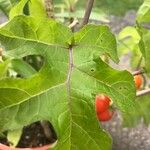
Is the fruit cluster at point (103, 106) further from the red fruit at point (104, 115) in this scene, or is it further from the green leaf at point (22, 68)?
the green leaf at point (22, 68)

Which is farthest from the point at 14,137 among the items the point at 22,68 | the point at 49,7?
the point at 49,7

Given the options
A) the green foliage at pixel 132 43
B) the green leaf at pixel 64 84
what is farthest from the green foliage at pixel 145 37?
the green foliage at pixel 132 43

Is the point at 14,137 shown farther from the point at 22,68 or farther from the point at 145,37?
the point at 145,37

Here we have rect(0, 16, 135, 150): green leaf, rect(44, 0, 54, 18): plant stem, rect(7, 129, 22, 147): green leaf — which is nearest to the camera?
rect(0, 16, 135, 150): green leaf

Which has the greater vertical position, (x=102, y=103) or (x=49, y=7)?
(x=49, y=7)

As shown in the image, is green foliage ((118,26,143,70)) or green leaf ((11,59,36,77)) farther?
green foliage ((118,26,143,70))

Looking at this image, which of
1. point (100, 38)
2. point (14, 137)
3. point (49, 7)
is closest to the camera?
point (100, 38)

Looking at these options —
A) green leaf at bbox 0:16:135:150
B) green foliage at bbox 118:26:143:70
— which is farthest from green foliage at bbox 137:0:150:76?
green foliage at bbox 118:26:143:70

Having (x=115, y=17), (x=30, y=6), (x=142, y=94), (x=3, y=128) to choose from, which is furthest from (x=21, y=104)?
(x=115, y=17)

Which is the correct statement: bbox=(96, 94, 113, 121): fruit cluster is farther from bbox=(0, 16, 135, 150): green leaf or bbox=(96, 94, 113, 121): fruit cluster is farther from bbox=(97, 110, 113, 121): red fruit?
bbox=(0, 16, 135, 150): green leaf

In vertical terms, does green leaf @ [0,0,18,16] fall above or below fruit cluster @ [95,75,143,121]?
above
